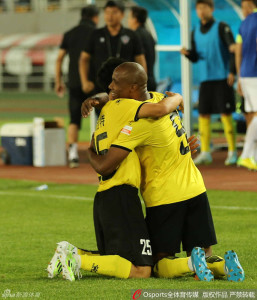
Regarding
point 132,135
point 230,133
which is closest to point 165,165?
point 132,135

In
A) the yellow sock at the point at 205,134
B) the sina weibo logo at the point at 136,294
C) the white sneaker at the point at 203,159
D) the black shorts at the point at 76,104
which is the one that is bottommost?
the white sneaker at the point at 203,159

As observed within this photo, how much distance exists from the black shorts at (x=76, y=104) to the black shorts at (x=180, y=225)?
27.7 ft

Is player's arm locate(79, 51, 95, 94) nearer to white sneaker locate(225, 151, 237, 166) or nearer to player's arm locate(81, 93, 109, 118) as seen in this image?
white sneaker locate(225, 151, 237, 166)

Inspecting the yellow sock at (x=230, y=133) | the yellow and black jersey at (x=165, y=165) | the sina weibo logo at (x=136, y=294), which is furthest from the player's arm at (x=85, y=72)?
the sina weibo logo at (x=136, y=294)

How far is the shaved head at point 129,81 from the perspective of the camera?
24.3ft

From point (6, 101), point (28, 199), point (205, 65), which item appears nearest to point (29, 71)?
point (6, 101)

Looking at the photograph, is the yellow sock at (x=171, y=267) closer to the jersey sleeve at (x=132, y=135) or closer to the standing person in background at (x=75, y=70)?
the jersey sleeve at (x=132, y=135)

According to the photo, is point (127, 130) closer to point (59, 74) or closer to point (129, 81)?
point (129, 81)

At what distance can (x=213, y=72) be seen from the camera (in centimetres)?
1590

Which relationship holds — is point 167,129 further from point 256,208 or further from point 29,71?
point 29,71

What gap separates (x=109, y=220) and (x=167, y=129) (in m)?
0.78

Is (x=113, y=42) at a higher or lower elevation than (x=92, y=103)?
lower

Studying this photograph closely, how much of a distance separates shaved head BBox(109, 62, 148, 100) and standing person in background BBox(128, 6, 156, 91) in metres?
7.18

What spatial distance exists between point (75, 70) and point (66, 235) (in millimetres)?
6905
